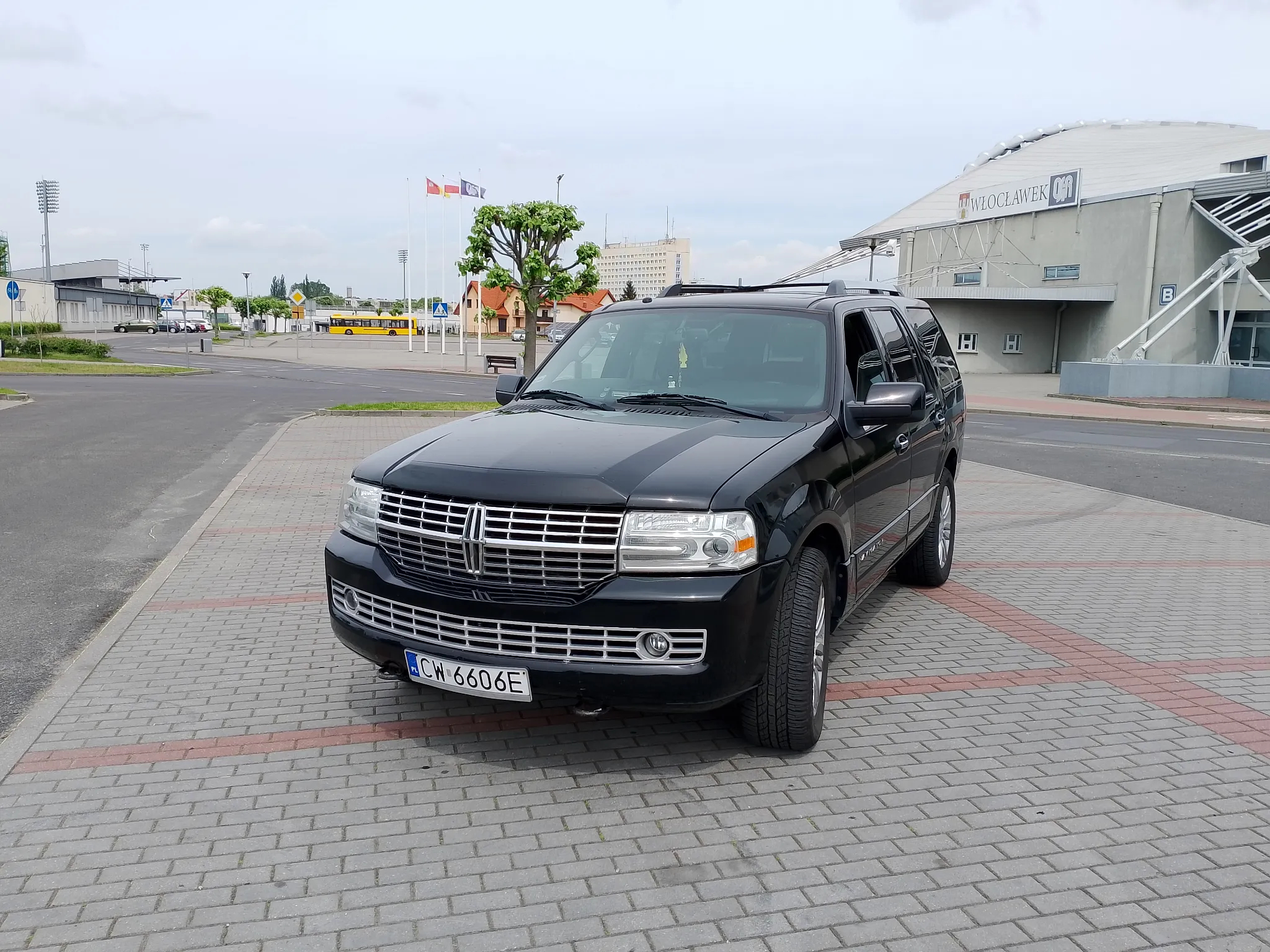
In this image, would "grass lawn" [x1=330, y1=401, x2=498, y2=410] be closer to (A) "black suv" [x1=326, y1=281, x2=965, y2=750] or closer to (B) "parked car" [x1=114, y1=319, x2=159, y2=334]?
(A) "black suv" [x1=326, y1=281, x2=965, y2=750]

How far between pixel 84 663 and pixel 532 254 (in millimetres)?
28293

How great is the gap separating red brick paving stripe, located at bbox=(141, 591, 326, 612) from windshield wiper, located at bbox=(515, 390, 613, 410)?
2179 millimetres

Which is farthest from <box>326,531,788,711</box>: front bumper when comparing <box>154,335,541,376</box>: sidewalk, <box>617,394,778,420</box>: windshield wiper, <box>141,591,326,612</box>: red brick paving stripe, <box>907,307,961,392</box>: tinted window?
<box>154,335,541,376</box>: sidewalk

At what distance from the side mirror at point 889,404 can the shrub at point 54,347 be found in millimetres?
42051

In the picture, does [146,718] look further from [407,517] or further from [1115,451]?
[1115,451]

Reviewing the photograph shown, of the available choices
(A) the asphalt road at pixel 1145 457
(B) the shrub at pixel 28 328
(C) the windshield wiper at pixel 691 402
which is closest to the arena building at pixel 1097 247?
(A) the asphalt road at pixel 1145 457

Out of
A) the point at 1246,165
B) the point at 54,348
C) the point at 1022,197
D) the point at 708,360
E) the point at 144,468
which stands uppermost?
the point at 1246,165

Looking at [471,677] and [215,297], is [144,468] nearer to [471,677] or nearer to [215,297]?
[471,677]

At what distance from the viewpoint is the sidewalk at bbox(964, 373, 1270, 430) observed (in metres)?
23.5

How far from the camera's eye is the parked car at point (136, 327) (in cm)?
10144

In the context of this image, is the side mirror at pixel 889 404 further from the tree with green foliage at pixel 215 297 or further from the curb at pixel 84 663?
the tree with green foliage at pixel 215 297

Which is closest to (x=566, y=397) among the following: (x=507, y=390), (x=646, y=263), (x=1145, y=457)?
(x=507, y=390)

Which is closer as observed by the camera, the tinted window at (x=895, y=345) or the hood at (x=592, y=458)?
the hood at (x=592, y=458)

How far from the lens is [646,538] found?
3773 mm
